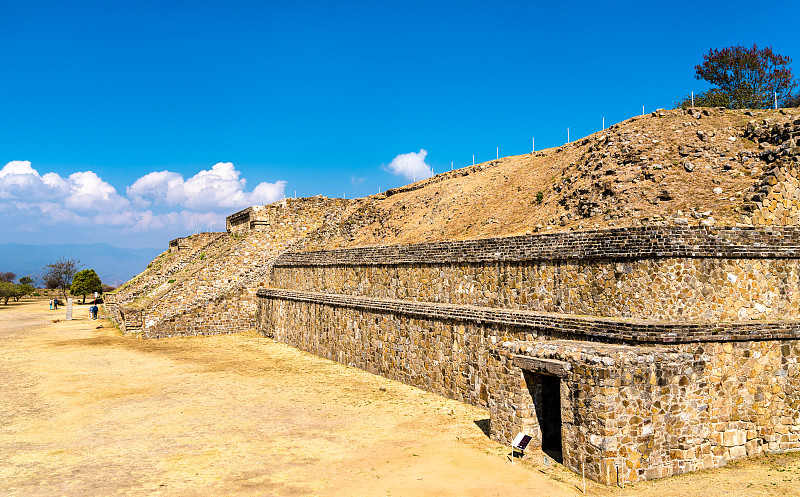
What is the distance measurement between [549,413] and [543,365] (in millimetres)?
1515

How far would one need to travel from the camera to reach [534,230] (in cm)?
1541

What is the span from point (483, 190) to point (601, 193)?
869 cm

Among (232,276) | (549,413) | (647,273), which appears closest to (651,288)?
(647,273)

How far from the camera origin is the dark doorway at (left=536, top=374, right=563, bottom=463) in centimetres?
989

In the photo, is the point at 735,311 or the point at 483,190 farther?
the point at 483,190

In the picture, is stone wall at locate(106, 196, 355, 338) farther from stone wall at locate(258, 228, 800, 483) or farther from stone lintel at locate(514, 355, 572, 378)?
stone lintel at locate(514, 355, 572, 378)

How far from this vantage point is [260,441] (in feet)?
35.7

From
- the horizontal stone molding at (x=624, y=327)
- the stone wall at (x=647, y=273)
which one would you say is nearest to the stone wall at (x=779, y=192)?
the stone wall at (x=647, y=273)

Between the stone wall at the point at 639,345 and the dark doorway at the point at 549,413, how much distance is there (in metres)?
0.03

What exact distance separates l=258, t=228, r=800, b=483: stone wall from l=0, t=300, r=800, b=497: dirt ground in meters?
0.52

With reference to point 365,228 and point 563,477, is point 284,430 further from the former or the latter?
point 365,228

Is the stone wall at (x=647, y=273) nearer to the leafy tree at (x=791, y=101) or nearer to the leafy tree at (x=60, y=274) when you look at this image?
the leafy tree at (x=791, y=101)

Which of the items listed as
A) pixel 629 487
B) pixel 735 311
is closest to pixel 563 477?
pixel 629 487

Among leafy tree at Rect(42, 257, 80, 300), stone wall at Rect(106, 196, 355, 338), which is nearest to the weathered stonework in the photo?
stone wall at Rect(106, 196, 355, 338)
